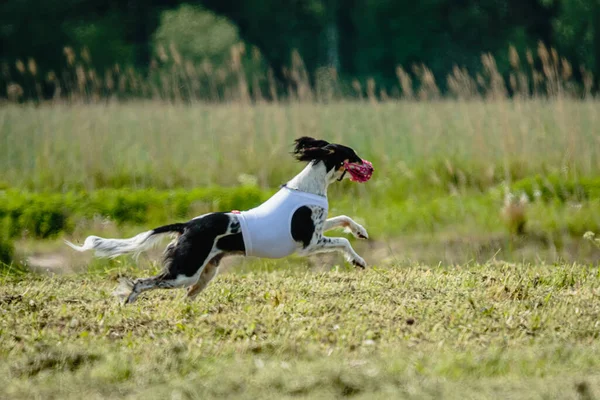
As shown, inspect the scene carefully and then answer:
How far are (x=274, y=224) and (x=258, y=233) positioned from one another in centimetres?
12

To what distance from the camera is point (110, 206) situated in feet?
32.2

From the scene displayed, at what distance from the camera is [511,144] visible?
11.0 metres

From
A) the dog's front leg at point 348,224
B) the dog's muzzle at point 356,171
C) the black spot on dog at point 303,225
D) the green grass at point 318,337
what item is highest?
the dog's muzzle at point 356,171

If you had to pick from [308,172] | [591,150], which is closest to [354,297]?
[308,172]

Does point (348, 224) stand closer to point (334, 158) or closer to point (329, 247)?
point (329, 247)

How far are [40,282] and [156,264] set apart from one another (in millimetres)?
910

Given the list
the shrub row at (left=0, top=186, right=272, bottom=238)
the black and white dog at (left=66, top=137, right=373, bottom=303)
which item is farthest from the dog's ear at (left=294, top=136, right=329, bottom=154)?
the shrub row at (left=0, top=186, right=272, bottom=238)

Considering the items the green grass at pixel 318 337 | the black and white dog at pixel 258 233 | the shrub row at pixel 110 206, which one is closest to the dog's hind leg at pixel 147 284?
the black and white dog at pixel 258 233

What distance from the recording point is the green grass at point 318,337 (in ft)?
13.9

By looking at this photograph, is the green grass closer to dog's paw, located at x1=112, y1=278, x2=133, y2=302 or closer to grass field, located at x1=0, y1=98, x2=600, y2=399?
grass field, located at x1=0, y1=98, x2=600, y2=399

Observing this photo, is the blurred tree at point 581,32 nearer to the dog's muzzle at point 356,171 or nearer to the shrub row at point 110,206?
the shrub row at point 110,206

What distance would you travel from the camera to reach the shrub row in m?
9.58

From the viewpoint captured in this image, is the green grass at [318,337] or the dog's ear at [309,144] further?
the dog's ear at [309,144]

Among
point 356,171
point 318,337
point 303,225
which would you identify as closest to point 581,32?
point 356,171
